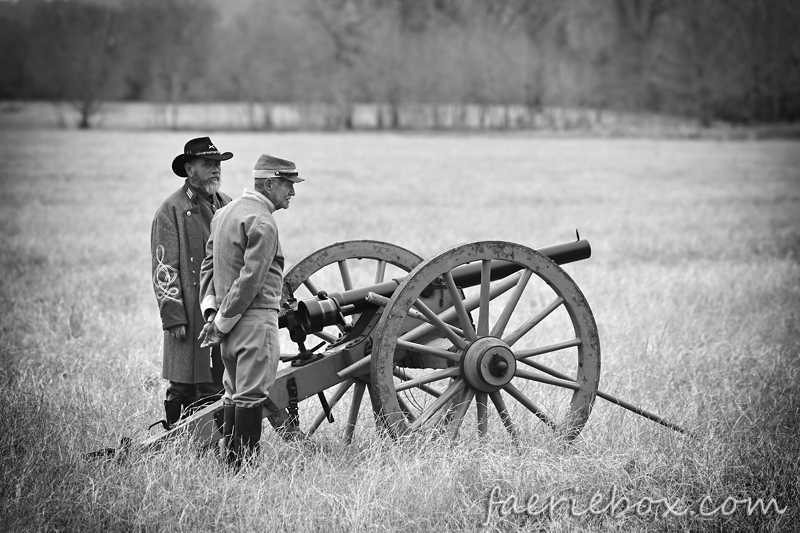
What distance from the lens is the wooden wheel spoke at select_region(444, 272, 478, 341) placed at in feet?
13.8

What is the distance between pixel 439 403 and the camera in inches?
169

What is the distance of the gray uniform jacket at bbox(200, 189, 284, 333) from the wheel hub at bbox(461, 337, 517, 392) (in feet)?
3.44

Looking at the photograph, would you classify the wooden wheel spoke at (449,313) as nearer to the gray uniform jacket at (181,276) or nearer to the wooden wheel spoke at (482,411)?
the wooden wheel spoke at (482,411)

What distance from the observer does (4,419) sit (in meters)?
4.71

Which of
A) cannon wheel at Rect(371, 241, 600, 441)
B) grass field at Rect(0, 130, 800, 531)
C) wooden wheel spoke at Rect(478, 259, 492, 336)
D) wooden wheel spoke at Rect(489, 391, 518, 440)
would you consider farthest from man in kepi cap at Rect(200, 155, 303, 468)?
wooden wheel spoke at Rect(489, 391, 518, 440)

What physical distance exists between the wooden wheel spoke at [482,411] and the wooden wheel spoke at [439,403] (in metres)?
0.13

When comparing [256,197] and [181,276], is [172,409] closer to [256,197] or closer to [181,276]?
[181,276]

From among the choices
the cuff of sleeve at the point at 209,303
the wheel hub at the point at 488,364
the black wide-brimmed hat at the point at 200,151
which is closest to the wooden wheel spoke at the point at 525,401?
the wheel hub at the point at 488,364

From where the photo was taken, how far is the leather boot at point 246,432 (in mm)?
4051

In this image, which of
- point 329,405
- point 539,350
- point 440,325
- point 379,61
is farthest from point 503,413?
point 379,61

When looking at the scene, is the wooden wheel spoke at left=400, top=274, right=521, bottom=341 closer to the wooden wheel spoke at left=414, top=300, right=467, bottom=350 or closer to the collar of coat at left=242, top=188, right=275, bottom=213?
the wooden wheel spoke at left=414, top=300, right=467, bottom=350

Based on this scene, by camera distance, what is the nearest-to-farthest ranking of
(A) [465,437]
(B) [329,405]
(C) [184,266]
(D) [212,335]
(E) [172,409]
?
1. (D) [212,335]
2. (A) [465,437]
3. (B) [329,405]
4. (C) [184,266]
5. (E) [172,409]

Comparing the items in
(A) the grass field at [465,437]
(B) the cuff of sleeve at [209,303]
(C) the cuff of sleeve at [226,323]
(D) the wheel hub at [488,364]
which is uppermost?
(B) the cuff of sleeve at [209,303]

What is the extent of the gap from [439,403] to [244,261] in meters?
1.27
